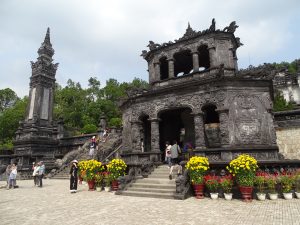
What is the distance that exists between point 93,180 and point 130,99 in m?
6.76

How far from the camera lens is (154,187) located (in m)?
12.0

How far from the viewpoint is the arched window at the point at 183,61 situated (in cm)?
1989

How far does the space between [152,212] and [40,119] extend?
23.1 metres

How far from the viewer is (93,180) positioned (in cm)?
1430

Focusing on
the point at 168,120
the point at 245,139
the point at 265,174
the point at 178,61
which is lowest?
the point at 265,174

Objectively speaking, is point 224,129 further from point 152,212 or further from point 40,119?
point 40,119

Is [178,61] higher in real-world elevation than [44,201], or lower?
higher

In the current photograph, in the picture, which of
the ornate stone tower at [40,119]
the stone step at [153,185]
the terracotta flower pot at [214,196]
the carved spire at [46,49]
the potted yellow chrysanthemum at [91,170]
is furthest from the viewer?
the carved spire at [46,49]

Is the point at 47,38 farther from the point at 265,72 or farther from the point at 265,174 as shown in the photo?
the point at 265,174

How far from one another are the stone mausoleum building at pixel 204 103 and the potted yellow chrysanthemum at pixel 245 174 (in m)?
3.51

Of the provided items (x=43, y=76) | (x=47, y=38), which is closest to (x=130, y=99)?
(x=43, y=76)

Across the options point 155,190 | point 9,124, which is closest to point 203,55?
point 155,190

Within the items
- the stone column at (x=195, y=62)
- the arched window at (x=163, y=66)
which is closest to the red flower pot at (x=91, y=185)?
the stone column at (x=195, y=62)

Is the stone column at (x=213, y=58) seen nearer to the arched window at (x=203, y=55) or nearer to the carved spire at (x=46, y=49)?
the arched window at (x=203, y=55)
